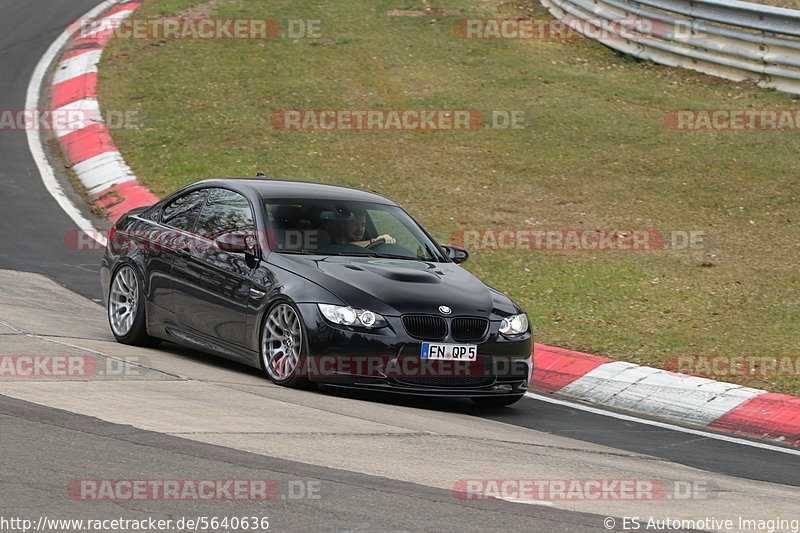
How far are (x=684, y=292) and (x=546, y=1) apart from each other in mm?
13753

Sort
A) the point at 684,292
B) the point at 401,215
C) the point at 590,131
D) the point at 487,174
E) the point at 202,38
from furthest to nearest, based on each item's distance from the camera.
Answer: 1. the point at 202,38
2. the point at 590,131
3. the point at 487,174
4. the point at 684,292
5. the point at 401,215

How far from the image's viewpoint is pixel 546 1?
2431 cm

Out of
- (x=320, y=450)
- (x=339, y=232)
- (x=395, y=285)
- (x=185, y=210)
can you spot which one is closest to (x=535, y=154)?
(x=185, y=210)

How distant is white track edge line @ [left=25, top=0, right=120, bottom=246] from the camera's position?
47.6 feet

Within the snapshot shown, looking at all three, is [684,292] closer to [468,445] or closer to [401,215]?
[401,215]

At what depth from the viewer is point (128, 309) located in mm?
9766

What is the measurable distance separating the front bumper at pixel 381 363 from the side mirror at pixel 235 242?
89 cm

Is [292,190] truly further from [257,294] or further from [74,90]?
[74,90]

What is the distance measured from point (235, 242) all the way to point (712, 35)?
13.4 meters

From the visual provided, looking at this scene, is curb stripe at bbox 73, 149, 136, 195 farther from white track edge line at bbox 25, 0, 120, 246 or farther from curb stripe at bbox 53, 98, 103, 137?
curb stripe at bbox 53, 98, 103, 137

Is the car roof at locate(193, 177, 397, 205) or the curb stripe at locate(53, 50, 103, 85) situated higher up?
the curb stripe at locate(53, 50, 103, 85)

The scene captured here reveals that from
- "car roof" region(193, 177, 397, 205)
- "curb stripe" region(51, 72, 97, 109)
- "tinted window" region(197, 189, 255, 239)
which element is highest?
"curb stripe" region(51, 72, 97, 109)

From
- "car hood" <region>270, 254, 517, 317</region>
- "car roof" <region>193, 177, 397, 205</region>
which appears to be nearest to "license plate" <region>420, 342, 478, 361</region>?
"car hood" <region>270, 254, 517, 317</region>

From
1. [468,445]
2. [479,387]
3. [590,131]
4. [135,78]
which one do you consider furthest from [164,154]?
[468,445]
